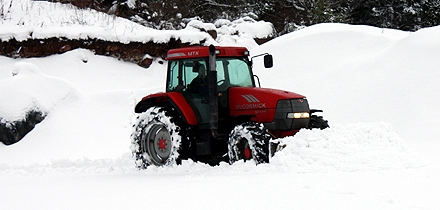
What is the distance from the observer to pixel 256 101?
823 cm

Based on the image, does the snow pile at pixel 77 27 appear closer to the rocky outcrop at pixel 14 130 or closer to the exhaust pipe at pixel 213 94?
→ the rocky outcrop at pixel 14 130

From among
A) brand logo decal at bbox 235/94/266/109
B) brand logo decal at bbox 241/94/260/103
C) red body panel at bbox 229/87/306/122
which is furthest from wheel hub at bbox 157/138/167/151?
brand logo decal at bbox 241/94/260/103

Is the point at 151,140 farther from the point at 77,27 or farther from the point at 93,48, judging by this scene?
the point at 77,27

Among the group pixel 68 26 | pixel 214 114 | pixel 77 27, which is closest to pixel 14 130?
pixel 77 27

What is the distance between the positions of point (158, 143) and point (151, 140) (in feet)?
0.50

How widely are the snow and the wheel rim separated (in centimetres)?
40

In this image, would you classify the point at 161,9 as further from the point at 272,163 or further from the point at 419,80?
the point at 272,163

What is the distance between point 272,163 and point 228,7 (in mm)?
21248

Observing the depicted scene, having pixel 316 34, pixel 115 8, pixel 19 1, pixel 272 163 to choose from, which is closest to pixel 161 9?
pixel 115 8

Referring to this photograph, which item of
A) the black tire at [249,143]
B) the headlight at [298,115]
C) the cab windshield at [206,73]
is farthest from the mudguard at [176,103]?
the headlight at [298,115]

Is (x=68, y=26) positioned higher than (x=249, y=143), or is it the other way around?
(x=68, y=26)

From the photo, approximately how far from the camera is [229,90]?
8.54 meters

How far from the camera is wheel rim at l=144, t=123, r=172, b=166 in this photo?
895cm

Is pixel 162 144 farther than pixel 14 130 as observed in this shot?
No
